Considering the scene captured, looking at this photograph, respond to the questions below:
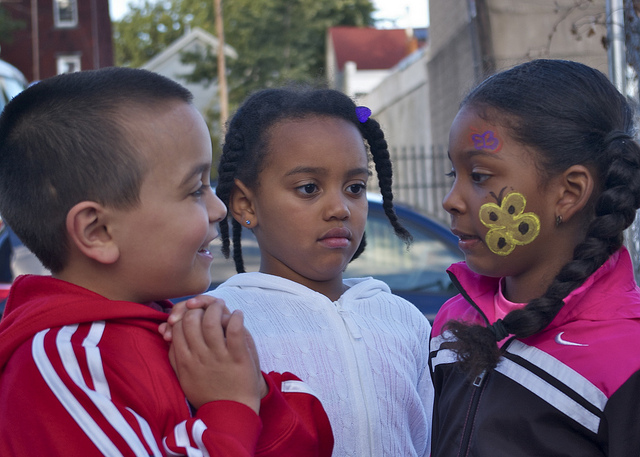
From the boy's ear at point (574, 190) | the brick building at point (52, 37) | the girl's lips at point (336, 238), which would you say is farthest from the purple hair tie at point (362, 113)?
the brick building at point (52, 37)

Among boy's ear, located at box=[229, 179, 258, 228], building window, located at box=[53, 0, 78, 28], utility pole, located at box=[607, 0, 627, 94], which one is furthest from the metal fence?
building window, located at box=[53, 0, 78, 28]

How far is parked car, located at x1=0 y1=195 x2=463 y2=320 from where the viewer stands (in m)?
4.84

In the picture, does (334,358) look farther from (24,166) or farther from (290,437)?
(24,166)

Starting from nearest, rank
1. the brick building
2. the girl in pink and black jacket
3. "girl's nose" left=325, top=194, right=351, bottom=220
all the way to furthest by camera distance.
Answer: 1. the girl in pink and black jacket
2. "girl's nose" left=325, top=194, right=351, bottom=220
3. the brick building

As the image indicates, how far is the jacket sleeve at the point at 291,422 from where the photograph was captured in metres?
1.48

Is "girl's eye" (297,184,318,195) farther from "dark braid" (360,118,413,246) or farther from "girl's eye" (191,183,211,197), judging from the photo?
"girl's eye" (191,183,211,197)

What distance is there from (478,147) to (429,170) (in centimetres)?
1328

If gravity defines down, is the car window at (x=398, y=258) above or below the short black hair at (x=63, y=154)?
below

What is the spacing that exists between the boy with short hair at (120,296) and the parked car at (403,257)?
321 cm

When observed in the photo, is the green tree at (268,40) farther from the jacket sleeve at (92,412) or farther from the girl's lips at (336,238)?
the jacket sleeve at (92,412)

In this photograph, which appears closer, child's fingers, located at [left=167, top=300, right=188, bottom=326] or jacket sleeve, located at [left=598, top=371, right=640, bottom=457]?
child's fingers, located at [left=167, top=300, right=188, bottom=326]

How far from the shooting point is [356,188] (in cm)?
250

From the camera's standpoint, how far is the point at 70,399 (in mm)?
1299

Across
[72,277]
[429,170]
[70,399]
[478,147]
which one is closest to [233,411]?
[70,399]
